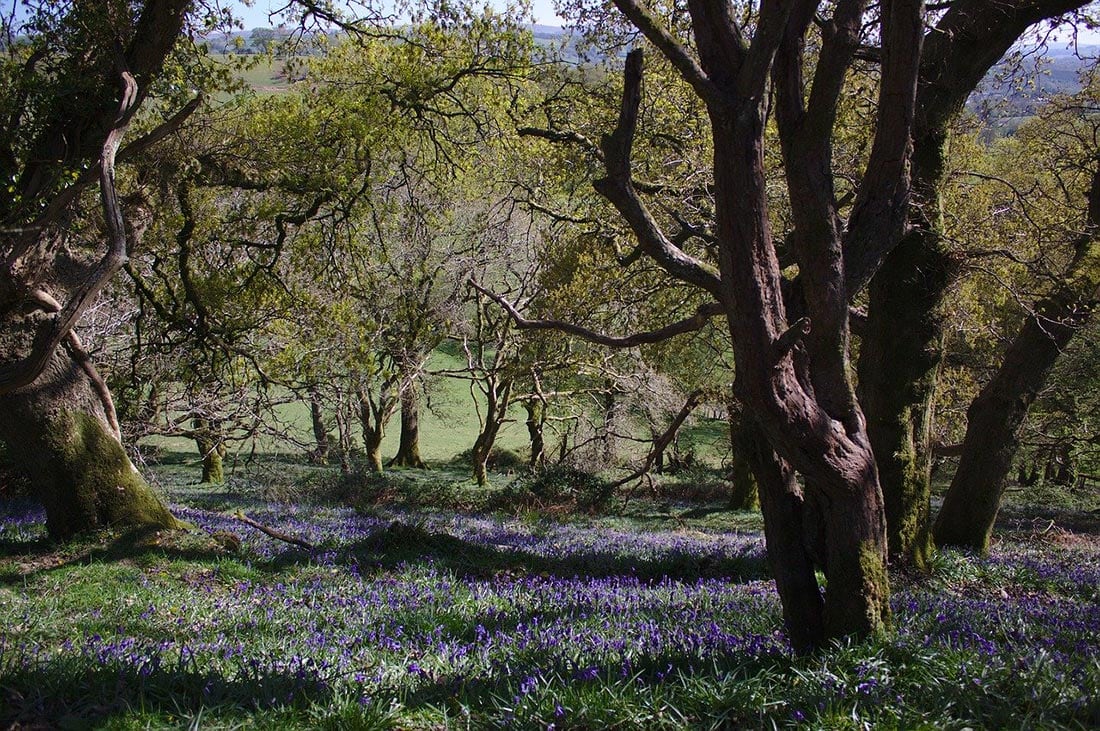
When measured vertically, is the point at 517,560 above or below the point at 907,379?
below

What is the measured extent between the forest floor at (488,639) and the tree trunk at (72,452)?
39 cm

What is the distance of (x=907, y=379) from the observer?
801 cm

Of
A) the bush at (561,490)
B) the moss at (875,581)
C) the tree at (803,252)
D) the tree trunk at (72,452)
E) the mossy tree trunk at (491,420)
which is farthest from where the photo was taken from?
the mossy tree trunk at (491,420)

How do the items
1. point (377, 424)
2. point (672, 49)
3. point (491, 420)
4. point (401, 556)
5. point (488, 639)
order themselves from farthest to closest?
point (377, 424), point (491, 420), point (401, 556), point (488, 639), point (672, 49)

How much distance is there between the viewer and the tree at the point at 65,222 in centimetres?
762

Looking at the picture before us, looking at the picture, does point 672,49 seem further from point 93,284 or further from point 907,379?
point 907,379

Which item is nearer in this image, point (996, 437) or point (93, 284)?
point (93, 284)

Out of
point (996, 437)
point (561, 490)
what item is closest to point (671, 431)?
point (561, 490)

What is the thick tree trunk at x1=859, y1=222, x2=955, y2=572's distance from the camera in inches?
312

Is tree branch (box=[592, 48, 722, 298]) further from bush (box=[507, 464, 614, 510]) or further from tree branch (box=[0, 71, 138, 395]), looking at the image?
bush (box=[507, 464, 614, 510])

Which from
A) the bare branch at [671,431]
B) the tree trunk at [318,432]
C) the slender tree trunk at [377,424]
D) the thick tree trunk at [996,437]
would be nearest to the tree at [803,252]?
the thick tree trunk at [996,437]

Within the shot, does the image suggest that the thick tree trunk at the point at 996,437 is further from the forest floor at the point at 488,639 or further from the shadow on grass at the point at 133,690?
the shadow on grass at the point at 133,690

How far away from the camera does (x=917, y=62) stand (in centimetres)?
477

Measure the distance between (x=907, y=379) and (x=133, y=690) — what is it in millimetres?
7334
